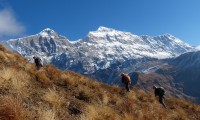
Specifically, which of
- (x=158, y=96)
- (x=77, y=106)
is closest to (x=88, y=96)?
(x=77, y=106)

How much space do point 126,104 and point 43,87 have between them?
4534mm

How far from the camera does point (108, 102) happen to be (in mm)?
18266

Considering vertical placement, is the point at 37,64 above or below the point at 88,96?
above

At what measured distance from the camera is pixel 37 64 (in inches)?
960

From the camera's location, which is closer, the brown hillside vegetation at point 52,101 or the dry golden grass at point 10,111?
the dry golden grass at point 10,111

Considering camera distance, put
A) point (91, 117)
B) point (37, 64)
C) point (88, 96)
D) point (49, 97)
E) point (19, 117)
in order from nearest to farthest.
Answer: point (19, 117)
point (91, 117)
point (49, 97)
point (88, 96)
point (37, 64)

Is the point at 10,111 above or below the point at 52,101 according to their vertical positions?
below

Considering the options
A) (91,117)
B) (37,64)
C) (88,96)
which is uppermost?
(37,64)

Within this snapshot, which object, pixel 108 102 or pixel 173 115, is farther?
pixel 173 115

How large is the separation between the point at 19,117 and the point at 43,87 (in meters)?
7.76

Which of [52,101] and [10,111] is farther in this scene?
[52,101]

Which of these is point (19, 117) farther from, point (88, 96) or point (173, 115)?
point (173, 115)

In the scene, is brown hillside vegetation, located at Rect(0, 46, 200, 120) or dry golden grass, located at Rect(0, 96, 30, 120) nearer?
dry golden grass, located at Rect(0, 96, 30, 120)

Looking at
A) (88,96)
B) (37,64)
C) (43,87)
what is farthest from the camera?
(37,64)
